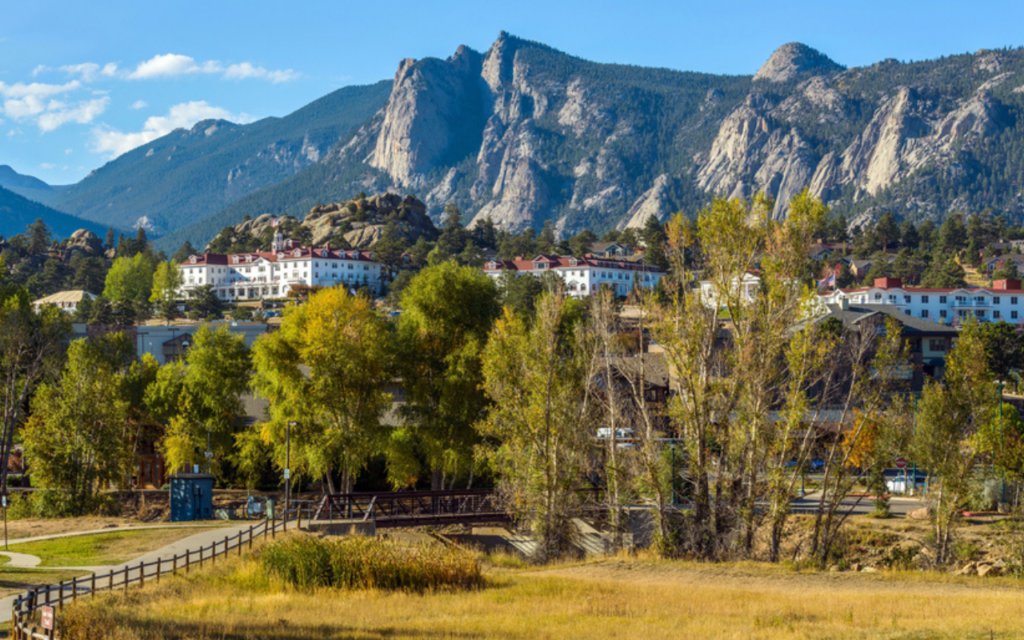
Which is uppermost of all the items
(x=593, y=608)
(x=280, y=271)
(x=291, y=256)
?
(x=291, y=256)

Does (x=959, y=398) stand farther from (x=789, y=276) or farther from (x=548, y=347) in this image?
(x=548, y=347)

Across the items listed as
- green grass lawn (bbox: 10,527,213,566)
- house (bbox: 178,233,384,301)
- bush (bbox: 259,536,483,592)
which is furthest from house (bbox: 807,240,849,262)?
bush (bbox: 259,536,483,592)

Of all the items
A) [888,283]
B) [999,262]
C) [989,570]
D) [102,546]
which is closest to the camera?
[102,546]

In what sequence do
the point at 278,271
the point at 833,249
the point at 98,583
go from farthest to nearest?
1. the point at 833,249
2. the point at 278,271
3. the point at 98,583

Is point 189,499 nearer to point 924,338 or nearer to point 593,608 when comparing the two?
point 593,608

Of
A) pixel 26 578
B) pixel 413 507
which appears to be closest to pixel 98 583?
pixel 26 578

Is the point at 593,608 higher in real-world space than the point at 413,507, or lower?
lower

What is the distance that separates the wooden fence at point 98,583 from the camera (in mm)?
19109

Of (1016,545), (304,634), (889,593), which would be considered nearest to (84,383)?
(304,634)

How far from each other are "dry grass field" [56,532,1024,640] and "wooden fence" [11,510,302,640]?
627mm

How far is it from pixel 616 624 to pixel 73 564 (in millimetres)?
21160

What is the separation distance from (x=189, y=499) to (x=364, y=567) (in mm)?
21950

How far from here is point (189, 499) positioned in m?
46.8

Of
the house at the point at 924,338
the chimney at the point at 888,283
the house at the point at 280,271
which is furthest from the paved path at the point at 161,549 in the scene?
the house at the point at 280,271
